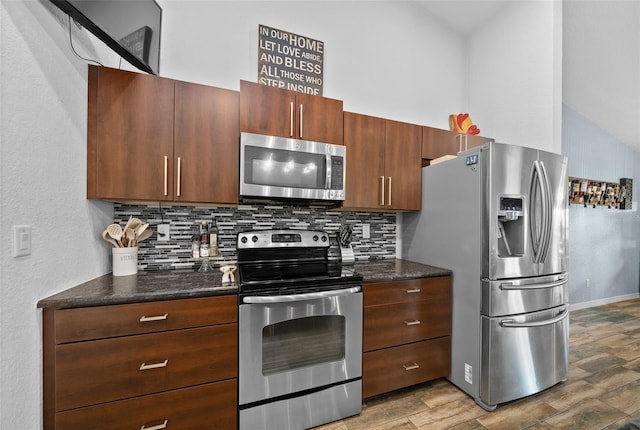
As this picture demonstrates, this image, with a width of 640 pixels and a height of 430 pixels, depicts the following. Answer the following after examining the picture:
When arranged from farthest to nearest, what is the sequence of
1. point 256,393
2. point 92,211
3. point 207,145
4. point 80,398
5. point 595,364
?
point 595,364
point 207,145
point 92,211
point 256,393
point 80,398

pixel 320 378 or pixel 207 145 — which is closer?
pixel 320 378

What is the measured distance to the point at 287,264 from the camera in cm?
195

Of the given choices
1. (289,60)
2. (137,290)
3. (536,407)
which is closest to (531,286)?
(536,407)

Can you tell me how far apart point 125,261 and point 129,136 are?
30.5 inches

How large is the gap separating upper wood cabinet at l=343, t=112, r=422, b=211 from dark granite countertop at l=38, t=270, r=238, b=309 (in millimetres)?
1154

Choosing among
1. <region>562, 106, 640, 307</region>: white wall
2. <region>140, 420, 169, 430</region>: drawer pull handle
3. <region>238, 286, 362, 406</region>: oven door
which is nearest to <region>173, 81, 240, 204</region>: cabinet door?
<region>238, 286, 362, 406</region>: oven door

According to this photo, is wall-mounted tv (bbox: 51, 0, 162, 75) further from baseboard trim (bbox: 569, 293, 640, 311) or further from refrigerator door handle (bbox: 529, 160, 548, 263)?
baseboard trim (bbox: 569, 293, 640, 311)

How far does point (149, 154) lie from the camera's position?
63.4 inches

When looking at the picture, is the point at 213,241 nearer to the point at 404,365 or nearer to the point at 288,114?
the point at 288,114

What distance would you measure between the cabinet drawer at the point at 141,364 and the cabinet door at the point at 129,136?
0.81 metres

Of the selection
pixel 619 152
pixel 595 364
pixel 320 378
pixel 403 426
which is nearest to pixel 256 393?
pixel 320 378

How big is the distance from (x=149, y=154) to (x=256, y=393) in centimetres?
153

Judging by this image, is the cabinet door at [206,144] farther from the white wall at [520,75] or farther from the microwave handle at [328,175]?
the white wall at [520,75]

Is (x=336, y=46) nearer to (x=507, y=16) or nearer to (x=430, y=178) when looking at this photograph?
(x=430, y=178)
